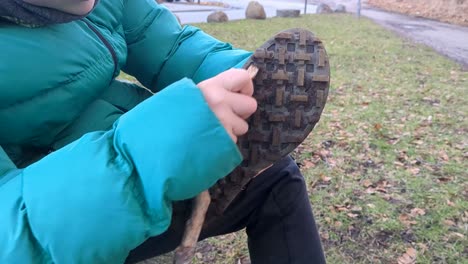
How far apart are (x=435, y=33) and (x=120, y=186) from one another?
9595 millimetres

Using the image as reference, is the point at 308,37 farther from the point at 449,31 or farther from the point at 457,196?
the point at 449,31

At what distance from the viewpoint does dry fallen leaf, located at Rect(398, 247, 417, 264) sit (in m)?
2.01

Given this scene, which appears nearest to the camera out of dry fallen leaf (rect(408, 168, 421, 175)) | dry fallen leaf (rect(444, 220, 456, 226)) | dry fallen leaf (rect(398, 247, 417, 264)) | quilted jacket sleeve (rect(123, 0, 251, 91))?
quilted jacket sleeve (rect(123, 0, 251, 91))

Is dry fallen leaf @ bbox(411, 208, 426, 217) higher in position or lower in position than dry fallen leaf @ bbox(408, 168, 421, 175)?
higher

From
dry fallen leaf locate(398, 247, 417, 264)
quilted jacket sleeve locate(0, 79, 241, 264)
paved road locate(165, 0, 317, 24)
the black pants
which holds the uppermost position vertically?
quilted jacket sleeve locate(0, 79, 241, 264)

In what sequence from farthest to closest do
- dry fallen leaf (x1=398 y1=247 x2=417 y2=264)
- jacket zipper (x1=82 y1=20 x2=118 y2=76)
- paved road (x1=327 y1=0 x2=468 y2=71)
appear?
paved road (x1=327 y1=0 x2=468 y2=71) < dry fallen leaf (x1=398 y1=247 x2=417 y2=264) < jacket zipper (x1=82 y1=20 x2=118 y2=76)

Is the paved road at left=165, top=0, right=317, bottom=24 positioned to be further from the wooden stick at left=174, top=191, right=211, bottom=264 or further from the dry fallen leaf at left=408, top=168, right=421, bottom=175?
the wooden stick at left=174, top=191, right=211, bottom=264

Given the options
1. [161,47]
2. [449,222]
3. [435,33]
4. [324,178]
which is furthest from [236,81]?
[435,33]

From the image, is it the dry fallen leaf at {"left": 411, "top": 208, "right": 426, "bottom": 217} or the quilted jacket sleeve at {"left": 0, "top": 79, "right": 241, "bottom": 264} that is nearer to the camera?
the quilted jacket sleeve at {"left": 0, "top": 79, "right": 241, "bottom": 264}

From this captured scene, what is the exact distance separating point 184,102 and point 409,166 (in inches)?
97.0

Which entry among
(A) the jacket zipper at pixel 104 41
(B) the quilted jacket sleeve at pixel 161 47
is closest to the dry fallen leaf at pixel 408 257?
(B) the quilted jacket sleeve at pixel 161 47

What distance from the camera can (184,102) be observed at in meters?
0.72

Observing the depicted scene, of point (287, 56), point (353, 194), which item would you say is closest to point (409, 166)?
point (353, 194)

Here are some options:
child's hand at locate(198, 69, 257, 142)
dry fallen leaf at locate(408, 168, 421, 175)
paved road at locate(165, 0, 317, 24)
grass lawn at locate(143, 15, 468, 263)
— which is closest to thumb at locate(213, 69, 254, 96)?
child's hand at locate(198, 69, 257, 142)
